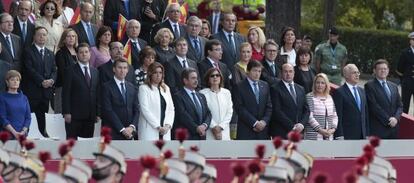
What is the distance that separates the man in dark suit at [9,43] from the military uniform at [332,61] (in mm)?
6517

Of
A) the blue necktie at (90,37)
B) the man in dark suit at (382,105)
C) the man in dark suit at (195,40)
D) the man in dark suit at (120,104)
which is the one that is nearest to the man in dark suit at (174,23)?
the man in dark suit at (195,40)

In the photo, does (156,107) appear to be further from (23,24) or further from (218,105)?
(23,24)

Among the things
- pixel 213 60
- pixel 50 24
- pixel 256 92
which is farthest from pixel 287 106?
pixel 50 24

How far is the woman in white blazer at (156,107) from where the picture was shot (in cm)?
1797

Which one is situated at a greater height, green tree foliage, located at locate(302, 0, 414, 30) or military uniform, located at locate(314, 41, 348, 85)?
military uniform, located at locate(314, 41, 348, 85)

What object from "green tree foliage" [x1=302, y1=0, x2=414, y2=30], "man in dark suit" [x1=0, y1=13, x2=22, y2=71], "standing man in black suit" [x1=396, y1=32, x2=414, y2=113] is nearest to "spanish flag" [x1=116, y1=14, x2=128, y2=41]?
"man in dark suit" [x1=0, y1=13, x2=22, y2=71]

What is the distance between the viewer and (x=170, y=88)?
18797 mm

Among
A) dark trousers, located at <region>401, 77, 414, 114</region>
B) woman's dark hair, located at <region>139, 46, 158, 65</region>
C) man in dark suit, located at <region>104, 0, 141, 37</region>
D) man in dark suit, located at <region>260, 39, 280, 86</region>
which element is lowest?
dark trousers, located at <region>401, 77, 414, 114</region>

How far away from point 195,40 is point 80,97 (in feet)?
7.12

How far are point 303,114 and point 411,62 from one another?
632 centimetres

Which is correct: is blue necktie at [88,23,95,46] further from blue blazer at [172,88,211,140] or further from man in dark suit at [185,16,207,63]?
blue blazer at [172,88,211,140]

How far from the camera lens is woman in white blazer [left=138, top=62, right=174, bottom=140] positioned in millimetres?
17969

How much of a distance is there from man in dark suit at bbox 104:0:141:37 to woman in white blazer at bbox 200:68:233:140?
3457 millimetres

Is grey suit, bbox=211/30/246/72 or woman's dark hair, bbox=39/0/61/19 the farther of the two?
grey suit, bbox=211/30/246/72
